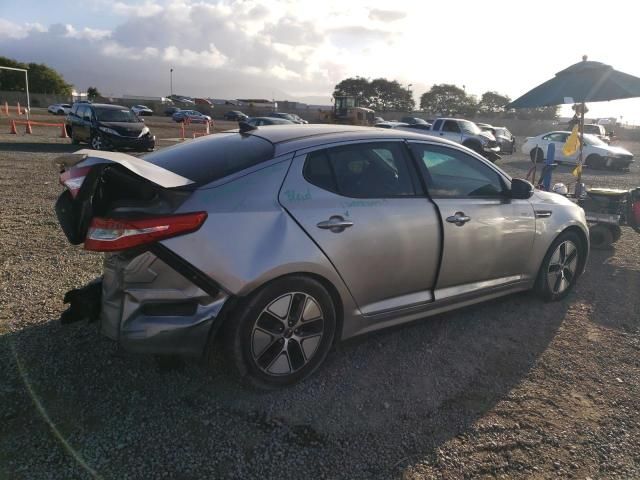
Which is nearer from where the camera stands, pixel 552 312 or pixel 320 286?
pixel 320 286

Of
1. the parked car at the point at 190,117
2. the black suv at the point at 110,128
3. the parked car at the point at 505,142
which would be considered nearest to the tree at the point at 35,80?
the parked car at the point at 190,117

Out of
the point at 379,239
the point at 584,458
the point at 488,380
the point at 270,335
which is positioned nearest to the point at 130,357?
the point at 270,335

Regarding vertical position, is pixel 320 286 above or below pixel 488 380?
above

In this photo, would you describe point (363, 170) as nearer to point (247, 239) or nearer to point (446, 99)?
point (247, 239)

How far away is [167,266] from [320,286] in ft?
2.98

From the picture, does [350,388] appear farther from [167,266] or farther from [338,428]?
[167,266]

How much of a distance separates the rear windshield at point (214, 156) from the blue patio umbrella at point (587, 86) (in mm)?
6670

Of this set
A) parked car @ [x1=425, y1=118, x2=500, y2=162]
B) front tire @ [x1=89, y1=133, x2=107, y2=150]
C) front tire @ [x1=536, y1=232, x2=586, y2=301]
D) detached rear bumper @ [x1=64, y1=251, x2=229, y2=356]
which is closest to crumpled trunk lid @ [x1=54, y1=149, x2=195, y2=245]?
detached rear bumper @ [x1=64, y1=251, x2=229, y2=356]

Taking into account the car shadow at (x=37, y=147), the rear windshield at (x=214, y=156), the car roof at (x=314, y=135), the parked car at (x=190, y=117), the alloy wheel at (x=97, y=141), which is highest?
the car roof at (x=314, y=135)

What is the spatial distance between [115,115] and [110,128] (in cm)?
84

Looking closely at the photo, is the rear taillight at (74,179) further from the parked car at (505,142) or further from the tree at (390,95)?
the tree at (390,95)

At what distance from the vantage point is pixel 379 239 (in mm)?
3115

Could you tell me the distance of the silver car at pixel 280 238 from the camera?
2.54 m

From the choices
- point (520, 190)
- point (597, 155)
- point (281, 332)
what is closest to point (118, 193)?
point (281, 332)
